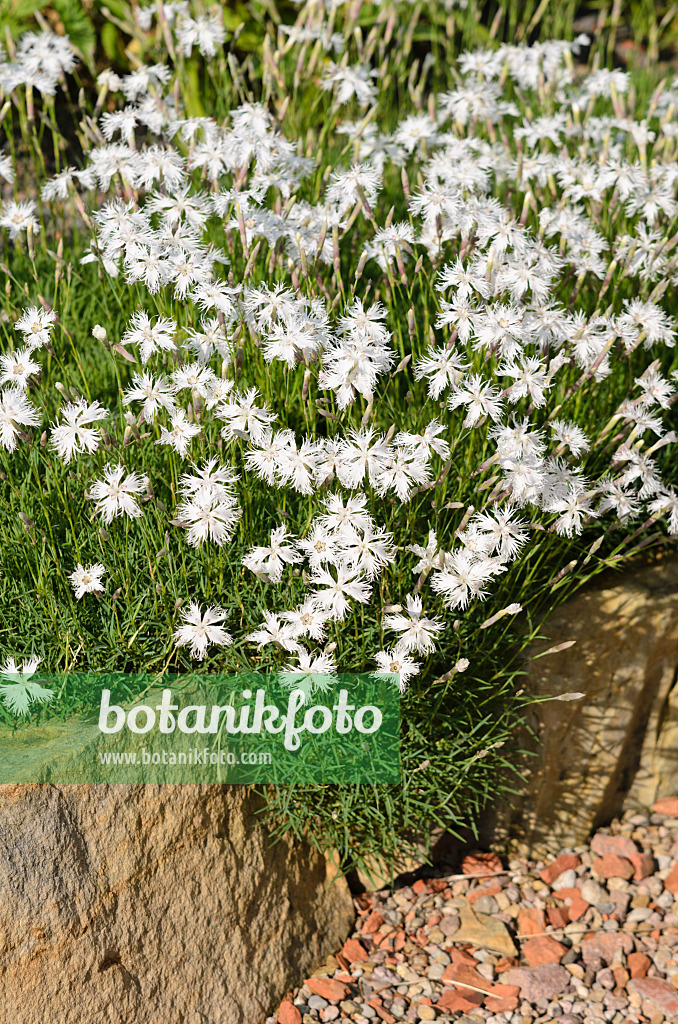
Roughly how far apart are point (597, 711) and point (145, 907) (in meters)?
1.60

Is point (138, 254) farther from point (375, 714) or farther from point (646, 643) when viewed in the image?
point (646, 643)

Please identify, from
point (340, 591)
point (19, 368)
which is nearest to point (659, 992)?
point (340, 591)

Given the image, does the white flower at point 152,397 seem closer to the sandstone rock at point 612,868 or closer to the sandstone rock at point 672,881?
the sandstone rock at point 612,868

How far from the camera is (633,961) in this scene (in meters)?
2.83

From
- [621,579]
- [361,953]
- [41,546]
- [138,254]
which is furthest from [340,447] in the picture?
[361,953]

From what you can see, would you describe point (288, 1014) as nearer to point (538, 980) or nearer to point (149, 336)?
point (538, 980)

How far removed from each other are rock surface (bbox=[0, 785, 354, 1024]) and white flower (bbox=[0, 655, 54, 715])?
0.97ft

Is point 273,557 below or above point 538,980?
above

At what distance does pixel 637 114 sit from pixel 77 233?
3153mm

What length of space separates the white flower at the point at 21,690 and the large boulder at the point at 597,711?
1506mm

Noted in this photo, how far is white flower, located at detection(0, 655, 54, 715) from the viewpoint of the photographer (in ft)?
8.45

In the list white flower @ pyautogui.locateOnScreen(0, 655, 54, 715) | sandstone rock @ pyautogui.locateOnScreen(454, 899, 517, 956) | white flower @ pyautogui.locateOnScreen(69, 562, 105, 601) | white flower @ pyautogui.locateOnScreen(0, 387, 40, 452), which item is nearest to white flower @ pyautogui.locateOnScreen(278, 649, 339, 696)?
white flower @ pyautogui.locateOnScreen(69, 562, 105, 601)

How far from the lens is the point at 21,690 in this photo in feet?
8.48

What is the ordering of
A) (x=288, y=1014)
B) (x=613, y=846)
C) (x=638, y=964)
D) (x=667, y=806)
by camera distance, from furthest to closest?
(x=667, y=806) < (x=613, y=846) < (x=638, y=964) < (x=288, y=1014)
